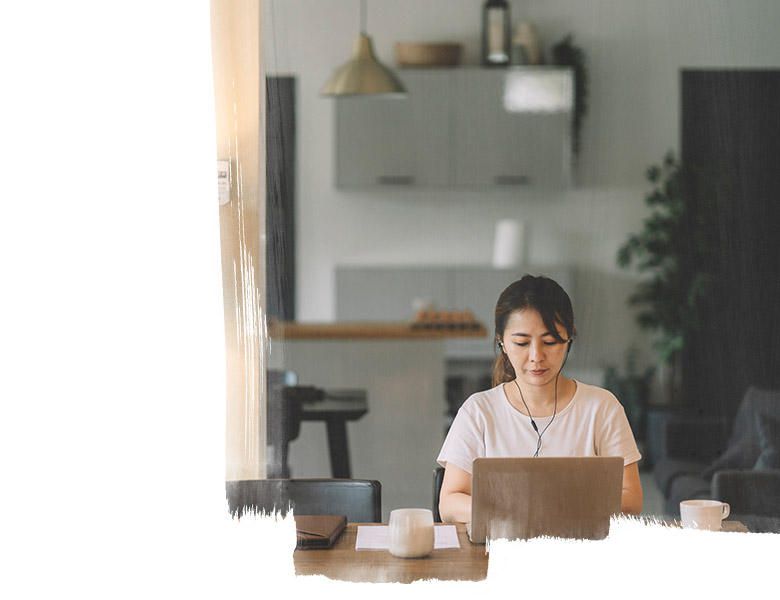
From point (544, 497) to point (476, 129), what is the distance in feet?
1.94

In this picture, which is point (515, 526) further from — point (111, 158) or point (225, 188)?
point (111, 158)

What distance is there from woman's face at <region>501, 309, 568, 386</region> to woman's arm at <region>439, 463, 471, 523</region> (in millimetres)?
166

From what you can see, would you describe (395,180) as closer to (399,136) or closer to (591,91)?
(399,136)

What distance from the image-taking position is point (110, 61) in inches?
44.9

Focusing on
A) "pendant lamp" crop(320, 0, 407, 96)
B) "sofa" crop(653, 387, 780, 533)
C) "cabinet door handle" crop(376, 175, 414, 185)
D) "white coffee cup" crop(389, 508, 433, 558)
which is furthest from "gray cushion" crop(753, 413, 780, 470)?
"pendant lamp" crop(320, 0, 407, 96)

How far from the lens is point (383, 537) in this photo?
1159 millimetres

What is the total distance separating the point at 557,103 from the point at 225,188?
539mm

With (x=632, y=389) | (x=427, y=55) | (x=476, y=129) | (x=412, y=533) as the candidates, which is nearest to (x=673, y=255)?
(x=632, y=389)

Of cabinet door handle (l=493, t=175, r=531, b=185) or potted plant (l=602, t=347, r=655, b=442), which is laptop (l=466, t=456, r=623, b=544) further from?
cabinet door handle (l=493, t=175, r=531, b=185)

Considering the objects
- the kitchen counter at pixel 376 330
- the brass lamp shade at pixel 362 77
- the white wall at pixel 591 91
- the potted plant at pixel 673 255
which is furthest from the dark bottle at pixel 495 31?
the kitchen counter at pixel 376 330

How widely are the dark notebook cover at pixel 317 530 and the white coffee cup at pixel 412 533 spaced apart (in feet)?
0.29

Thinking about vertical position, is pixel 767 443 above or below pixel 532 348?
below

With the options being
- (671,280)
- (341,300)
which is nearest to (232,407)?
(341,300)

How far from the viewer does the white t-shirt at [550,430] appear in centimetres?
120
